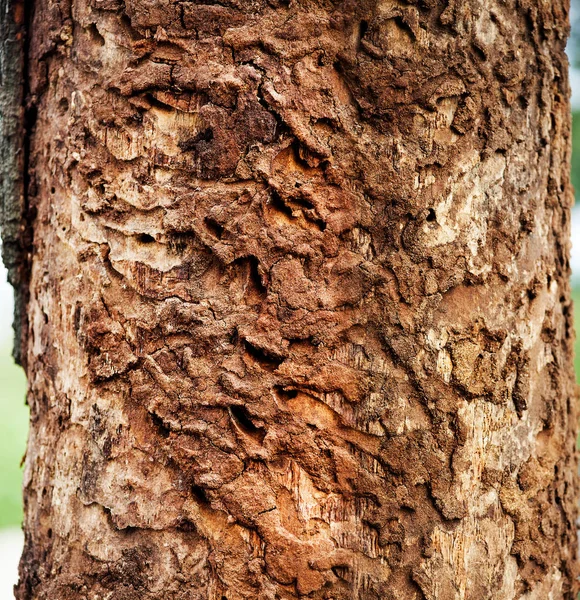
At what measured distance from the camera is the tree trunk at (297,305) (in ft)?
3.06

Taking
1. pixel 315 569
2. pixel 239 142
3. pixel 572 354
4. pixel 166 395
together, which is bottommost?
pixel 315 569

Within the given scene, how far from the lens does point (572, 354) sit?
1182mm

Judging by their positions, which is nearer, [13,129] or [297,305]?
[297,305]

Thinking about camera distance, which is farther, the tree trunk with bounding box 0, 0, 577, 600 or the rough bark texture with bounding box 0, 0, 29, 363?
the rough bark texture with bounding box 0, 0, 29, 363

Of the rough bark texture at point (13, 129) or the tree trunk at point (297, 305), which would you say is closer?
the tree trunk at point (297, 305)

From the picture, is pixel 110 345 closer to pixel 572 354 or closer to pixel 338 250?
pixel 338 250

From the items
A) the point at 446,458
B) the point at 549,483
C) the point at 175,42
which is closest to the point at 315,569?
the point at 446,458

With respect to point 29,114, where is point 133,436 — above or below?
below

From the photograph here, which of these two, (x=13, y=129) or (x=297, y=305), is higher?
(x=13, y=129)

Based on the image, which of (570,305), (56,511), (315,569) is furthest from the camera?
(570,305)

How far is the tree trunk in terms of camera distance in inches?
36.7

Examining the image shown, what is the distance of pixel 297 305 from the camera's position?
3.06 ft

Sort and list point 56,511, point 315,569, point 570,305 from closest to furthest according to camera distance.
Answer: point 315,569, point 56,511, point 570,305

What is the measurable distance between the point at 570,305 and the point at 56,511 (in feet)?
3.24
